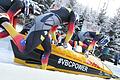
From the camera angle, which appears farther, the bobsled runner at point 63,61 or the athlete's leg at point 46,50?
the bobsled runner at point 63,61

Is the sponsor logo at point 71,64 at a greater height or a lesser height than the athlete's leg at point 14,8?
lesser

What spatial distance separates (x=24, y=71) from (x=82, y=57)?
345cm

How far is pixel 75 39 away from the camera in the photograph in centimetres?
938

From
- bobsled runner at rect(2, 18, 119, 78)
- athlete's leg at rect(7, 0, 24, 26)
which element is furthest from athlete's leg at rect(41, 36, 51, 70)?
athlete's leg at rect(7, 0, 24, 26)

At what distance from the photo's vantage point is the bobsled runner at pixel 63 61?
5730 mm

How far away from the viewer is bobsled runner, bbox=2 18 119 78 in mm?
5730

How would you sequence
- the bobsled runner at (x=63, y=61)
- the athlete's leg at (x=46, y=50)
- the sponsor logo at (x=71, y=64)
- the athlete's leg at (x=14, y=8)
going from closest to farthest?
1. the athlete's leg at (x=46, y=50)
2. the bobsled runner at (x=63, y=61)
3. the athlete's leg at (x=14, y=8)
4. the sponsor logo at (x=71, y=64)

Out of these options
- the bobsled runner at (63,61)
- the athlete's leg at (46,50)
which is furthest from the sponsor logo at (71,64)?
the athlete's leg at (46,50)

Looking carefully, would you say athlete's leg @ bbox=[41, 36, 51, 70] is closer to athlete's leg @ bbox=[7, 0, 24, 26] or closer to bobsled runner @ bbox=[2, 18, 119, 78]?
bobsled runner @ bbox=[2, 18, 119, 78]

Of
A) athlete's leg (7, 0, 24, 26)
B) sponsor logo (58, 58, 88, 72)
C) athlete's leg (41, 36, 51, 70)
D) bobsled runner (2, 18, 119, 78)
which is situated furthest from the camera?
sponsor logo (58, 58, 88, 72)

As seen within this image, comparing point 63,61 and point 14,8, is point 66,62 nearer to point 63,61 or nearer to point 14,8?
point 63,61

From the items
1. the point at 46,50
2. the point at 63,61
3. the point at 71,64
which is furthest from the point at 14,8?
the point at 71,64

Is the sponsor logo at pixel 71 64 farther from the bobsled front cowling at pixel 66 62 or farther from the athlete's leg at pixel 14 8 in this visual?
the athlete's leg at pixel 14 8

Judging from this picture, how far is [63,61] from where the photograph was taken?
6320mm
